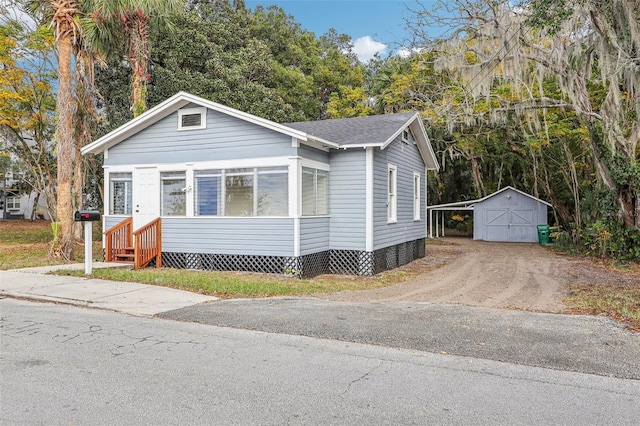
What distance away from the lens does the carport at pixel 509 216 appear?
74.9 ft

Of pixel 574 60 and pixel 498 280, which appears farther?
pixel 574 60

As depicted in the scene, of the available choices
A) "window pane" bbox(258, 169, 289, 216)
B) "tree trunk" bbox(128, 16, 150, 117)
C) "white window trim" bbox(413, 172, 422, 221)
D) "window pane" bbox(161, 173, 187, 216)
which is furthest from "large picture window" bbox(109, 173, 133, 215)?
"white window trim" bbox(413, 172, 422, 221)

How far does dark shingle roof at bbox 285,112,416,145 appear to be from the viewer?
38.2ft

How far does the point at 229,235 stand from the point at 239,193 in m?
1.09

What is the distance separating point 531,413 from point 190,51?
2238 cm

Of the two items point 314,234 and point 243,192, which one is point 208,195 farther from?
point 314,234

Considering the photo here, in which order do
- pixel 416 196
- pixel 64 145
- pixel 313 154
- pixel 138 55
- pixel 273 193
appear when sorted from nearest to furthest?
pixel 273 193 → pixel 313 154 → pixel 64 145 → pixel 416 196 → pixel 138 55

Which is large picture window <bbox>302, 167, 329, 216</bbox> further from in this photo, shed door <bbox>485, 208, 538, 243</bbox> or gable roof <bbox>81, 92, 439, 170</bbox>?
shed door <bbox>485, 208, 538, 243</bbox>

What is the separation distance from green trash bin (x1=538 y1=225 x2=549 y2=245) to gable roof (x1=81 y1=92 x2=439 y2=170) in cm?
1054

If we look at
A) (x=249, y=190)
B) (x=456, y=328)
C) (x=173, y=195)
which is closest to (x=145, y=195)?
(x=173, y=195)

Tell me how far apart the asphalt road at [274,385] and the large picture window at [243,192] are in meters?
5.73

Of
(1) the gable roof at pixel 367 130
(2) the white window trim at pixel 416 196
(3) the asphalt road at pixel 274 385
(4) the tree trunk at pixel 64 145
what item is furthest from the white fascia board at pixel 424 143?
(3) the asphalt road at pixel 274 385

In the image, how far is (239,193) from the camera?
37.5ft

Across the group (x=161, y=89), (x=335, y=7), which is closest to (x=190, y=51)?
(x=161, y=89)
